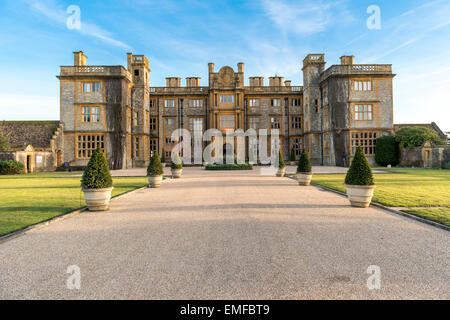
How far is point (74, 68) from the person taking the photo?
30.3m

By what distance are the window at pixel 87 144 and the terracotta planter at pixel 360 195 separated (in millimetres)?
28716

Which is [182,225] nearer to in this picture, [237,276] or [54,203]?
[237,276]

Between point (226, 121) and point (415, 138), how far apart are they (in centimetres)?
2284

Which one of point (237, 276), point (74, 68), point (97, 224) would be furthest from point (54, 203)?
point (74, 68)

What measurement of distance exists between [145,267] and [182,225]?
8.51 ft

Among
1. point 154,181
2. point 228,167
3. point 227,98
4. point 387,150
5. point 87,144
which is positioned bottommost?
point 154,181

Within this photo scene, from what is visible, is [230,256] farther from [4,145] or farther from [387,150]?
[4,145]

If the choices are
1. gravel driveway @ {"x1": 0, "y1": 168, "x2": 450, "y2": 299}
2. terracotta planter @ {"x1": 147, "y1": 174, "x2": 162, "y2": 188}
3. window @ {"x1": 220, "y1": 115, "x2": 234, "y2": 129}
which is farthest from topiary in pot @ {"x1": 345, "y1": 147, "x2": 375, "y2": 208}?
window @ {"x1": 220, "y1": 115, "x2": 234, "y2": 129}

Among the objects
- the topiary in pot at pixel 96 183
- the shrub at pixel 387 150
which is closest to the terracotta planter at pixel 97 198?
the topiary in pot at pixel 96 183

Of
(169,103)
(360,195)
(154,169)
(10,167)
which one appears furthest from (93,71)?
(360,195)

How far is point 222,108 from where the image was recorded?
37875 millimetres

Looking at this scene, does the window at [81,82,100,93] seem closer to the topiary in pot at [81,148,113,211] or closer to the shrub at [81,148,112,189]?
the topiary in pot at [81,148,113,211]

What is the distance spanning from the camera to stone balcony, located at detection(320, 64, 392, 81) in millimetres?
31031

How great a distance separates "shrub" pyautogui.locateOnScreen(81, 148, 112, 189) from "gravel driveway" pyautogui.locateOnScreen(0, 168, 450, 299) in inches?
38.3
